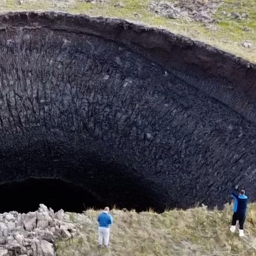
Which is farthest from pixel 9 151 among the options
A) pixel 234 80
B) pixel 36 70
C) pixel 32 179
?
pixel 234 80

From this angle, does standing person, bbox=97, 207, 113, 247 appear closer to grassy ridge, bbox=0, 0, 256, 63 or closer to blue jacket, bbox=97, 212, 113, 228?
blue jacket, bbox=97, 212, 113, 228

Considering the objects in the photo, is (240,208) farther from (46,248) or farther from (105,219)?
(46,248)

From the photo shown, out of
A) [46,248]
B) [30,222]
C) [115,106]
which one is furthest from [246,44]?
[46,248]

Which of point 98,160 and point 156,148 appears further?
point 98,160

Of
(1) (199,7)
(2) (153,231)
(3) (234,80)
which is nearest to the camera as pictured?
(2) (153,231)

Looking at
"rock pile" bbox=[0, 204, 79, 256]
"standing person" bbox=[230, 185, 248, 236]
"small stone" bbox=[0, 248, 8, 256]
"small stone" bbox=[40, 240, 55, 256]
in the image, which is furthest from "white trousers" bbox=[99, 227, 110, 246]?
"standing person" bbox=[230, 185, 248, 236]

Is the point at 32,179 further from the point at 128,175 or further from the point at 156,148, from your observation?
the point at 156,148
